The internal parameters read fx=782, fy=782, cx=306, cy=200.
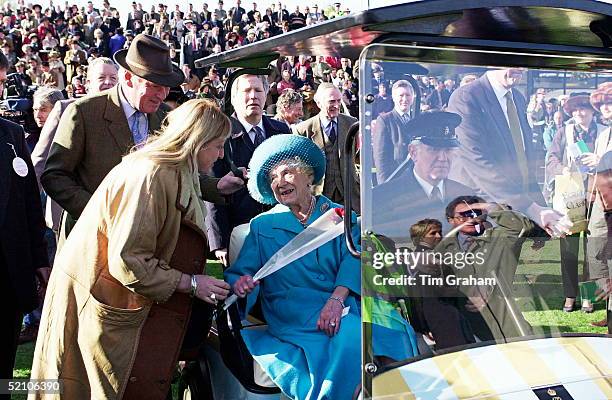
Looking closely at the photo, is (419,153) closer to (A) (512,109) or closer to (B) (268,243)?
(A) (512,109)

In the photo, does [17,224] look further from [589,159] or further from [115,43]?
[115,43]

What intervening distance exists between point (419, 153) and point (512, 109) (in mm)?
318

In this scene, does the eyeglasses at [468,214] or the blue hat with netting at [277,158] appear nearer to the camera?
the eyeglasses at [468,214]

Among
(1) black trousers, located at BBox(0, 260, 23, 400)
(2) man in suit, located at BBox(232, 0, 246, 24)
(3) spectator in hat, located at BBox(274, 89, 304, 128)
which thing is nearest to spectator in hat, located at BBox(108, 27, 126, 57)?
(2) man in suit, located at BBox(232, 0, 246, 24)

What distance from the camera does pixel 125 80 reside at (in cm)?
404

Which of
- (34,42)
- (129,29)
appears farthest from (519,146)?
(129,29)

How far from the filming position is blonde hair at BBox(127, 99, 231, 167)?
10.2 ft

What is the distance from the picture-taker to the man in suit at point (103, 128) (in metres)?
3.85

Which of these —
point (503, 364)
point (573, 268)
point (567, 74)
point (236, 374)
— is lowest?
point (236, 374)

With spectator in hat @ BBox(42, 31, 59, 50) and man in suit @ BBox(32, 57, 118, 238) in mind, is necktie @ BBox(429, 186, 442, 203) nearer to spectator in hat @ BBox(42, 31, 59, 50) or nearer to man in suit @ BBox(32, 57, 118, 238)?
man in suit @ BBox(32, 57, 118, 238)

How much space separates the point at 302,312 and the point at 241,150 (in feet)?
6.98

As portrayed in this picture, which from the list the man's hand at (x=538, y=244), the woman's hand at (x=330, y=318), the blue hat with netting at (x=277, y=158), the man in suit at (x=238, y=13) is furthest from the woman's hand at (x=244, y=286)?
the man in suit at (x=238, y=13)

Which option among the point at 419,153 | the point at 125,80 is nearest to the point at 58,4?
the point at 125,80

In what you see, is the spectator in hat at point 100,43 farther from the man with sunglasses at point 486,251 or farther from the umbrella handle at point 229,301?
the man with sunglasses at point 486,251
